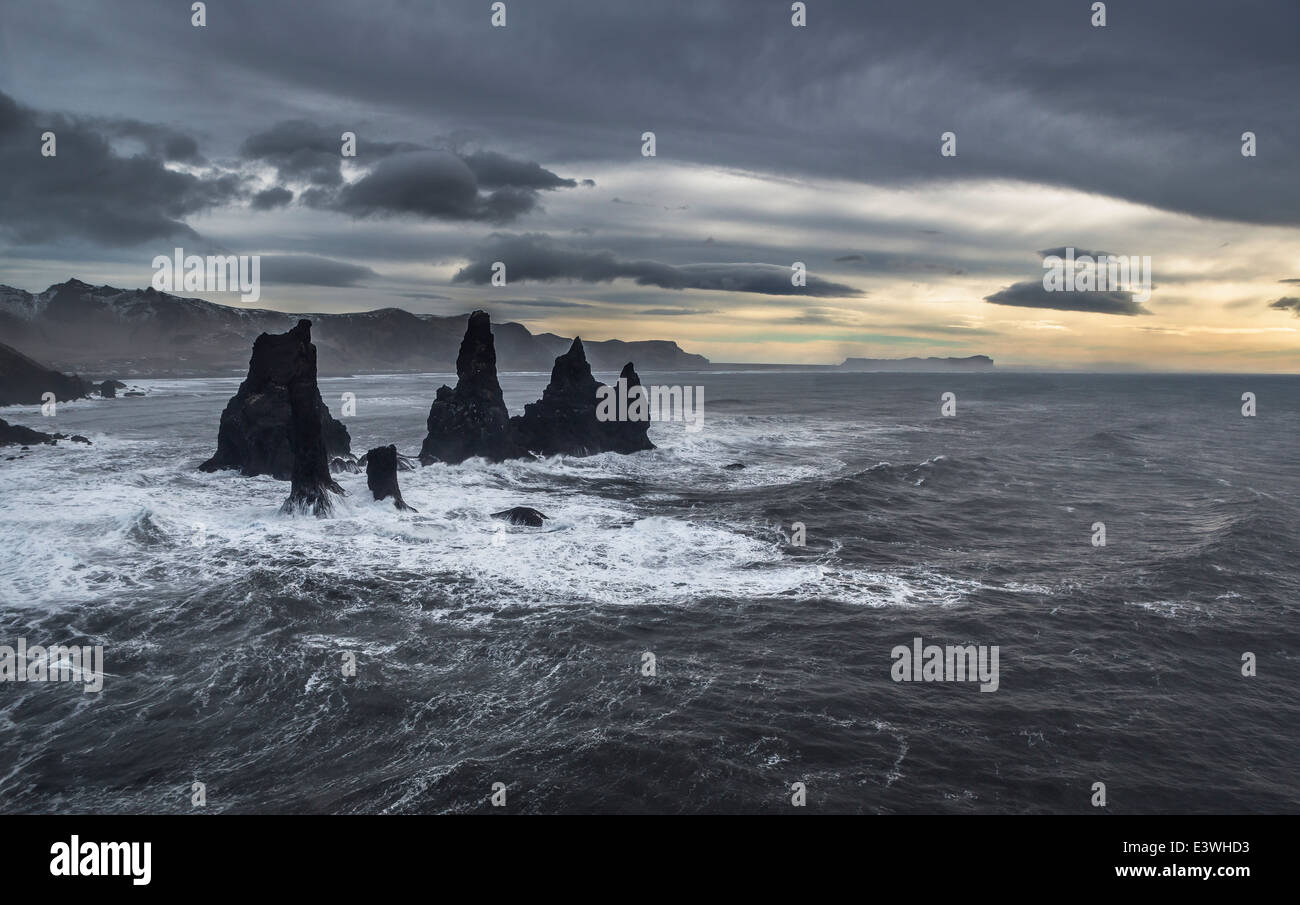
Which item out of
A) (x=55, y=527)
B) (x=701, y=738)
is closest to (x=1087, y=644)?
(x=701, y=738)

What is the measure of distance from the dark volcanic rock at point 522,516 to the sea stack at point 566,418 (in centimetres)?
2212

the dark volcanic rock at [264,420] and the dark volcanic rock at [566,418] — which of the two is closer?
the dark volcanic rock at [264,420]

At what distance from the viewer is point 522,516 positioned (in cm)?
4053

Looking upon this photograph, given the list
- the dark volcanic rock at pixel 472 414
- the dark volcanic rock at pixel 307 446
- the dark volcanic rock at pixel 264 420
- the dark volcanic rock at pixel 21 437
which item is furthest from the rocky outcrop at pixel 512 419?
the dark volcanic rock at pixel 21 437

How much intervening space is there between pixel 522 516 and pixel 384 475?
28.6ft

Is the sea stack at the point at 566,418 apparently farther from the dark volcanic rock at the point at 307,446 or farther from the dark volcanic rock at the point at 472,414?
the dark volcanic rock at the point at 307,446

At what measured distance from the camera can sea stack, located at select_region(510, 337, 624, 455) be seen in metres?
64.0

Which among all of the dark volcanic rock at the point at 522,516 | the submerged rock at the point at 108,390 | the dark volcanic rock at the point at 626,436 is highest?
the submerged rock at the point at 108,390

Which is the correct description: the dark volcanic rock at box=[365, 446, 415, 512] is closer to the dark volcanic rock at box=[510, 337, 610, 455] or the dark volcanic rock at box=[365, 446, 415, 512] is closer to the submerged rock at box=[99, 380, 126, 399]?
the dark volcanic rock at box=[510, 337, 610, 455]

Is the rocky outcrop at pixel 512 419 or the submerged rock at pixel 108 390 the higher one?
the submerged rock at pixel 108 390

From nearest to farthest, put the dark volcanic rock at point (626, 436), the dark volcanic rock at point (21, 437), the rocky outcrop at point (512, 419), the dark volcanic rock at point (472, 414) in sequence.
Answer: the dark volcanic rock at point (472, 414) → the rocky outcrop at point (512, 419) → the dark volcanic rock at point (21, 437) → the dark volcanic rock at point (626, 436)

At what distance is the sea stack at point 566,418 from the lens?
6397cm

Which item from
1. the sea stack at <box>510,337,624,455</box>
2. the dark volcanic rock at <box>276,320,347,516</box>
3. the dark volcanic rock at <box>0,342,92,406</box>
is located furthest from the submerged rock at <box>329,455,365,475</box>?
the dark volcanic rock at <box>0,342,92,406</box>

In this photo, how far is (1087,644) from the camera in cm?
2541
